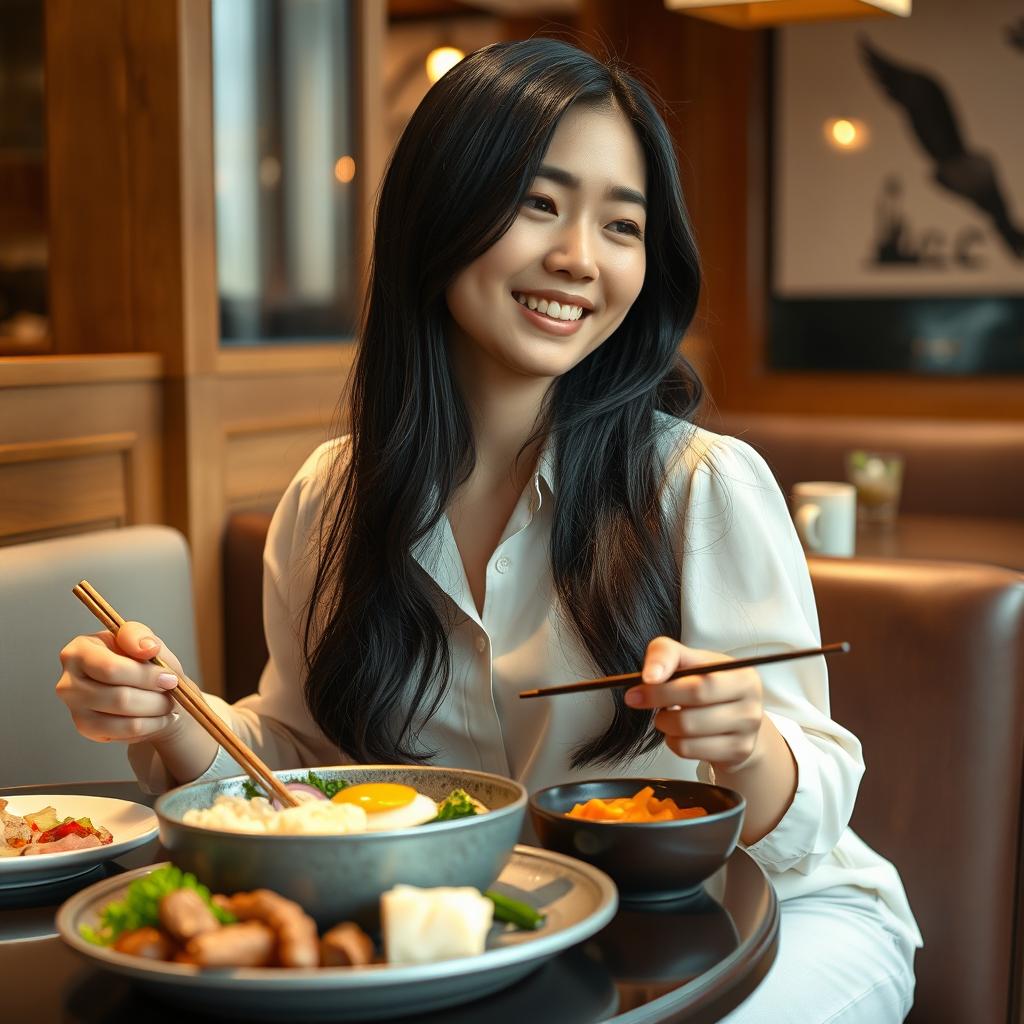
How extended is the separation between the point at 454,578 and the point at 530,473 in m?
0.14

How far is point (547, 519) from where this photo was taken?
4.83 feet

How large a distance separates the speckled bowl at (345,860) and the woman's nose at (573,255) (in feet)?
2.17

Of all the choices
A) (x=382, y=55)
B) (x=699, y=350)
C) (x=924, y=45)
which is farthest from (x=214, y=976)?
(x=924, y=45)

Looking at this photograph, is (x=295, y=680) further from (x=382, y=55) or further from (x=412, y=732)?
(x=382, y=55)

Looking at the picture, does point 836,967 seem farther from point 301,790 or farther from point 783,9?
point 783,9

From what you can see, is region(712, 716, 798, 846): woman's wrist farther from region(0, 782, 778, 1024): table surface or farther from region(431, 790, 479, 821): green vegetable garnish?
region(431, 790, 479, 821): green vegetable garnish

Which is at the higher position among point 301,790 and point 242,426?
point 242,426

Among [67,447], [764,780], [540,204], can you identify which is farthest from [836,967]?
[67,447]

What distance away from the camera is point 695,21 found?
16.9 feet

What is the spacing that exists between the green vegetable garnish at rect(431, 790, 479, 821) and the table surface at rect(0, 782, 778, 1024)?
0.36 ft

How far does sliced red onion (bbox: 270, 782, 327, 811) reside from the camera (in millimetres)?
982

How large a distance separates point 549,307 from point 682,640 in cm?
36

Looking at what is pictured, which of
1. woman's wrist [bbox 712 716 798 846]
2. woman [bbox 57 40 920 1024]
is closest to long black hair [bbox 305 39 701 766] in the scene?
woman [bbox 57 40 920 1024]

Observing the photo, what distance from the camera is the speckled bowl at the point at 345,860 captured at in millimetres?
801
